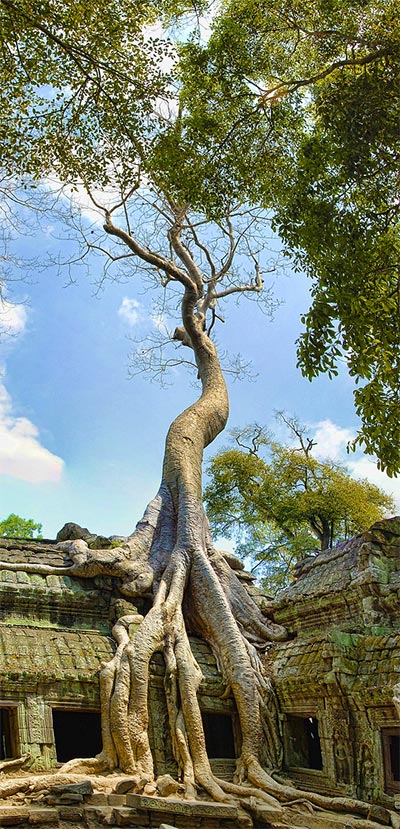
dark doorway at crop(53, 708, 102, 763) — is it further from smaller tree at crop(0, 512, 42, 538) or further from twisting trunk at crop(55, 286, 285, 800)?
smaller tree at crop(0, 512, 42, 538)

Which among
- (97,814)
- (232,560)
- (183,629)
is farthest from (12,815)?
(232,560)

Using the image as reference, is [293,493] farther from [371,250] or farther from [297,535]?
[371,250]

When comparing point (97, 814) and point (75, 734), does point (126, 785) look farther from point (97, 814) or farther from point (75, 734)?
point (75, 734)

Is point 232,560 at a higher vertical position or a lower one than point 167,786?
higher

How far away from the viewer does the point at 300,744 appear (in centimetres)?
1159

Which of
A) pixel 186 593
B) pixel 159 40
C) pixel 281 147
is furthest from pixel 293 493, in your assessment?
pixel 159 40

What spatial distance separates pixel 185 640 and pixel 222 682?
2.63ft

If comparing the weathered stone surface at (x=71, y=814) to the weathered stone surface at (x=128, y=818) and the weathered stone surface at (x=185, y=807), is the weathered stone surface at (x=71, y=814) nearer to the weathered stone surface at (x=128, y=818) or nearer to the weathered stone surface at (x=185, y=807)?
the weathered stone surface at (x=128, y=818)

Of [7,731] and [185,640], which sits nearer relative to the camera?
[7,731]

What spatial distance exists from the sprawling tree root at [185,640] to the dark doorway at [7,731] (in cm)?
84

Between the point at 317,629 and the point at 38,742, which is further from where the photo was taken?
the point at 317,629

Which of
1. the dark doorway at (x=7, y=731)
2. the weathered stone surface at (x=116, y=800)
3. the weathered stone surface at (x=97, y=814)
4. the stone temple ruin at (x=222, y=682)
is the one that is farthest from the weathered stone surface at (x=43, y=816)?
the dark doorway at (x=7, y=731)

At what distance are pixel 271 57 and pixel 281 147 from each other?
3.91 feet

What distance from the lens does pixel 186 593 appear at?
1266 cm
